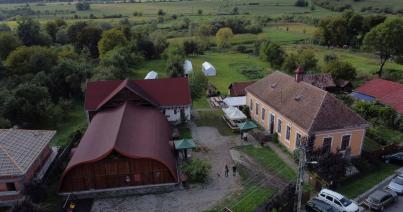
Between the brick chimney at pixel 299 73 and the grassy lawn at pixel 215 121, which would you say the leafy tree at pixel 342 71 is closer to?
the brick chimney at pixel 299 73

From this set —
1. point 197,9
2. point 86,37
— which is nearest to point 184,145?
point 86,37

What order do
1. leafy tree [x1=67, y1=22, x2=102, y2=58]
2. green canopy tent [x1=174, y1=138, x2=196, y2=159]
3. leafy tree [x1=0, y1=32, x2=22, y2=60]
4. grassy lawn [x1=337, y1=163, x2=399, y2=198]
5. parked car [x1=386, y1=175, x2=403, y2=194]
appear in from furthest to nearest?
leafy tree [x1=67, y1=22, x2=102, y2=58]
leafy tree [x1=0, y1=32, x2=22, y2=60]
green canopy tent [x1=174, y1=138, x2=196, y2=159]
grassy lawn [x1=337, y1=163, x2=399, y2=198]
parked car [x1=386, y1=175, x2=403, y2=194]

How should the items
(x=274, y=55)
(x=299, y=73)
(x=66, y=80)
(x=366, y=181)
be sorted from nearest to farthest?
(x=366, y=181) < (x=299, y=73) < (x=66, y=80) < (x=274, y=55)

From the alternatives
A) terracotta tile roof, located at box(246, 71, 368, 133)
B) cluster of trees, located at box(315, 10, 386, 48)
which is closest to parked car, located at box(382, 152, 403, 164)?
terracotta tile roof, located at box(246, 71, 368, 133)

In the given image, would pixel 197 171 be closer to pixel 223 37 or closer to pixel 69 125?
pixel 69 125

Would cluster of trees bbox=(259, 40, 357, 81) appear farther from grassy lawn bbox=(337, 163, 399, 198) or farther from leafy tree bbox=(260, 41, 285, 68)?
grassy lawn bbox=(337, 163, 399, 198)
